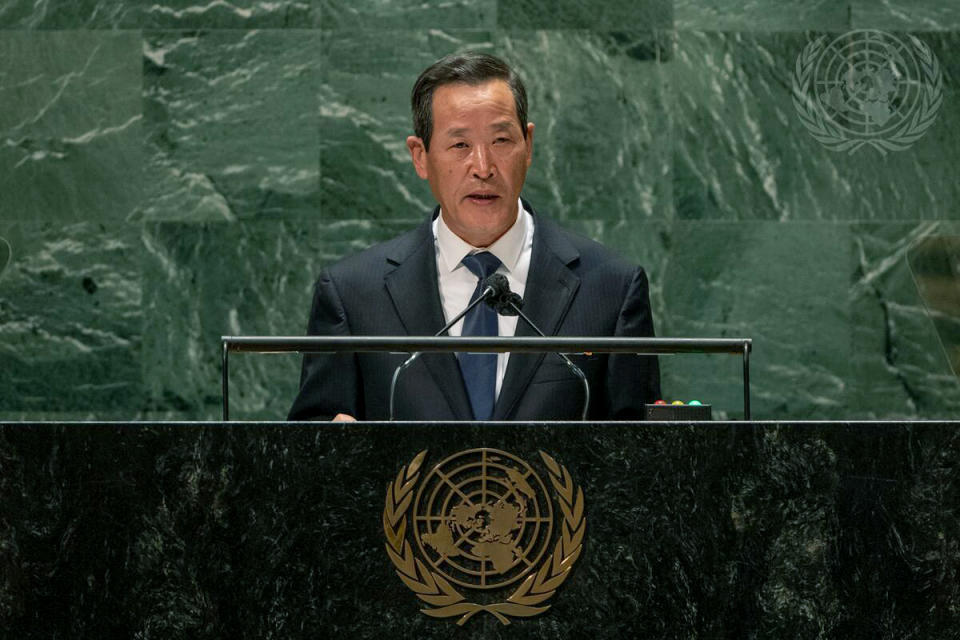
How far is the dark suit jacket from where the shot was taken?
3236 millimetres

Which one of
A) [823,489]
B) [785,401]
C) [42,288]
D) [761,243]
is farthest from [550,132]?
[823,489]

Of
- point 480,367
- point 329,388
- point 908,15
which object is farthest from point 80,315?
point 908,15

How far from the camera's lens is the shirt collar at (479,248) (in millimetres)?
3545

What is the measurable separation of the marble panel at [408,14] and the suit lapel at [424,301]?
2193 millimetres

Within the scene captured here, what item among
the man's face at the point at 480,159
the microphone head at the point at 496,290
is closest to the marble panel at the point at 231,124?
the man's face at the point at 480,159

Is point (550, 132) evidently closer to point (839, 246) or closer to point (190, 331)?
point (839, 246)

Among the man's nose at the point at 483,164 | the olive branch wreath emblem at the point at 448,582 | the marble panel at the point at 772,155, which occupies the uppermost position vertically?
the marble panel at the point at 772,155

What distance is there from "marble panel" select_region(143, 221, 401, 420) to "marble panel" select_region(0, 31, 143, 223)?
29 centimetres

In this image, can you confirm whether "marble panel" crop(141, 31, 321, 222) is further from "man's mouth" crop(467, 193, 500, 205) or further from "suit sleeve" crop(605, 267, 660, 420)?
"suit sleeve" crop(605, 267, 660, 420)

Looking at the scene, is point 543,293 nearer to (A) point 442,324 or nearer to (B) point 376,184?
(A) point 442,324

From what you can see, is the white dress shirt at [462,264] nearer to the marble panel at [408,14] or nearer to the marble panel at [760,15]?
the marble panel at [408,14]

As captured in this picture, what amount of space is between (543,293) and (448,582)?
4.27ft

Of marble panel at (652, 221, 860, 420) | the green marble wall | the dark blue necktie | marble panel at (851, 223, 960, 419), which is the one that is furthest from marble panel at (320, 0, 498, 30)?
the dark blue necktie

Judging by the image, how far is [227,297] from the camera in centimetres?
562
